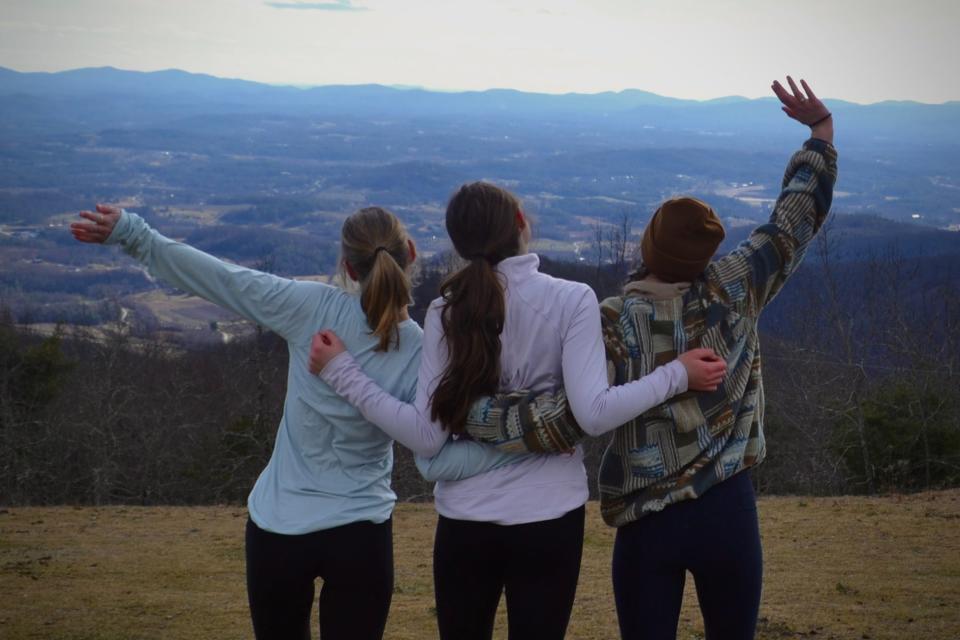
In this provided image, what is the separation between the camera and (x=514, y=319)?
8.63ft

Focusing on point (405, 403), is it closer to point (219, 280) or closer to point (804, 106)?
point (219, 280)

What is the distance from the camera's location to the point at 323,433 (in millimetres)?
2822

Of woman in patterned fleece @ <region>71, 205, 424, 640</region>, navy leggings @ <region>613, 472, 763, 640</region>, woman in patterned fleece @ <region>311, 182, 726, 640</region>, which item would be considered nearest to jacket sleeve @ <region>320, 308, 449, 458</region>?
woman in patterned fleece @ <region>311, 182, 726, 640</region>

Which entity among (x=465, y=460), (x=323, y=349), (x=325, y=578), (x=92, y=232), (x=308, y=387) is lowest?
(x=325, y=578)

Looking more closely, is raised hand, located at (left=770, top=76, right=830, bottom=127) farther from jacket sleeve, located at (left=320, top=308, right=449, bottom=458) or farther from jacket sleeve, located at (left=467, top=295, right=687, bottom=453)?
jacket sleeve, located at (left=320, top=308, right=449, bottom=458)

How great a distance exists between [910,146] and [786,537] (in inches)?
6613

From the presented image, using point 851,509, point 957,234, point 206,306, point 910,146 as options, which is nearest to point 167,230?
point 206,306

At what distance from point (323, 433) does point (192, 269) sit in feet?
1.96

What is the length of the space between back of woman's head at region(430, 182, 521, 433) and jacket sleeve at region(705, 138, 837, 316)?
599 millimetres

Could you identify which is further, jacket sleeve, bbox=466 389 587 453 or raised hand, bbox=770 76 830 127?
raised hand, bbox=770 76 830 127

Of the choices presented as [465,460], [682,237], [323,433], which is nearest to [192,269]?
[323,433]

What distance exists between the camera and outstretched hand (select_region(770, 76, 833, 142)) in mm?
2996

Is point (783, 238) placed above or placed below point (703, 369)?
above

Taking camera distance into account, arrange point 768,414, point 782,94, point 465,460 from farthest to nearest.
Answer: point 768,414
point 782,94
point 465,460
